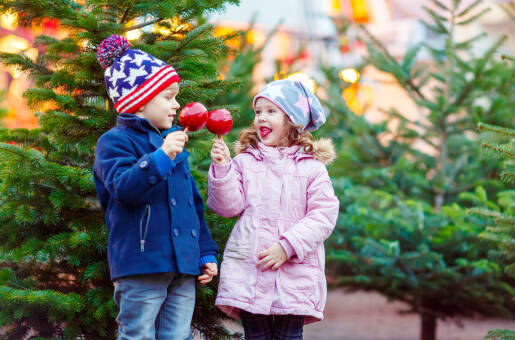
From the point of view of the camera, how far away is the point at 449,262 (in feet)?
16.6

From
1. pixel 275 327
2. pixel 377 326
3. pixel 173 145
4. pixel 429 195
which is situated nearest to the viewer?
pixel 173 145

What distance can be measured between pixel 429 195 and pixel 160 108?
14.5 feet

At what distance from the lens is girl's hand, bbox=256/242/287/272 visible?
9.10ft

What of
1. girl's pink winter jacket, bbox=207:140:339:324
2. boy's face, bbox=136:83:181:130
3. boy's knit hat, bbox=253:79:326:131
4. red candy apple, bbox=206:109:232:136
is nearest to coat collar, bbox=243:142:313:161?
girl's pink winter jacket, bbox=207:140:339:324

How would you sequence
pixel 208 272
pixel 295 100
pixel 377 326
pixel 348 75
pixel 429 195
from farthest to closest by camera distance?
pixel 348 75
pixel 377 326
pixel 429 195
pixel 295 100
pixel 208 272

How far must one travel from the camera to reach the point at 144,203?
246 centimetres

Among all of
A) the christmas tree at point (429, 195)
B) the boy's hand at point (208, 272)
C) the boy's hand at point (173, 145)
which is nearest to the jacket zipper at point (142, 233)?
the boy's hand at point (173, 145)

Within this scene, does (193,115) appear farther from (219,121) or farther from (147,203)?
(147,203)

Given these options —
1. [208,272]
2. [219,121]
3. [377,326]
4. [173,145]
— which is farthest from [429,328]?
[173,145]

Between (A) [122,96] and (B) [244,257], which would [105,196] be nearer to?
(A) [122,96]

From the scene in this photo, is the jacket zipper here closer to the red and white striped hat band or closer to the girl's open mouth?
the red and white striped hat band

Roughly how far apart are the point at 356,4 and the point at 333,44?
291 inches

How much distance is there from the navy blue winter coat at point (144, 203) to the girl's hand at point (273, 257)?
0.35 metres

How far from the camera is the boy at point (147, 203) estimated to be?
2.38 meters
